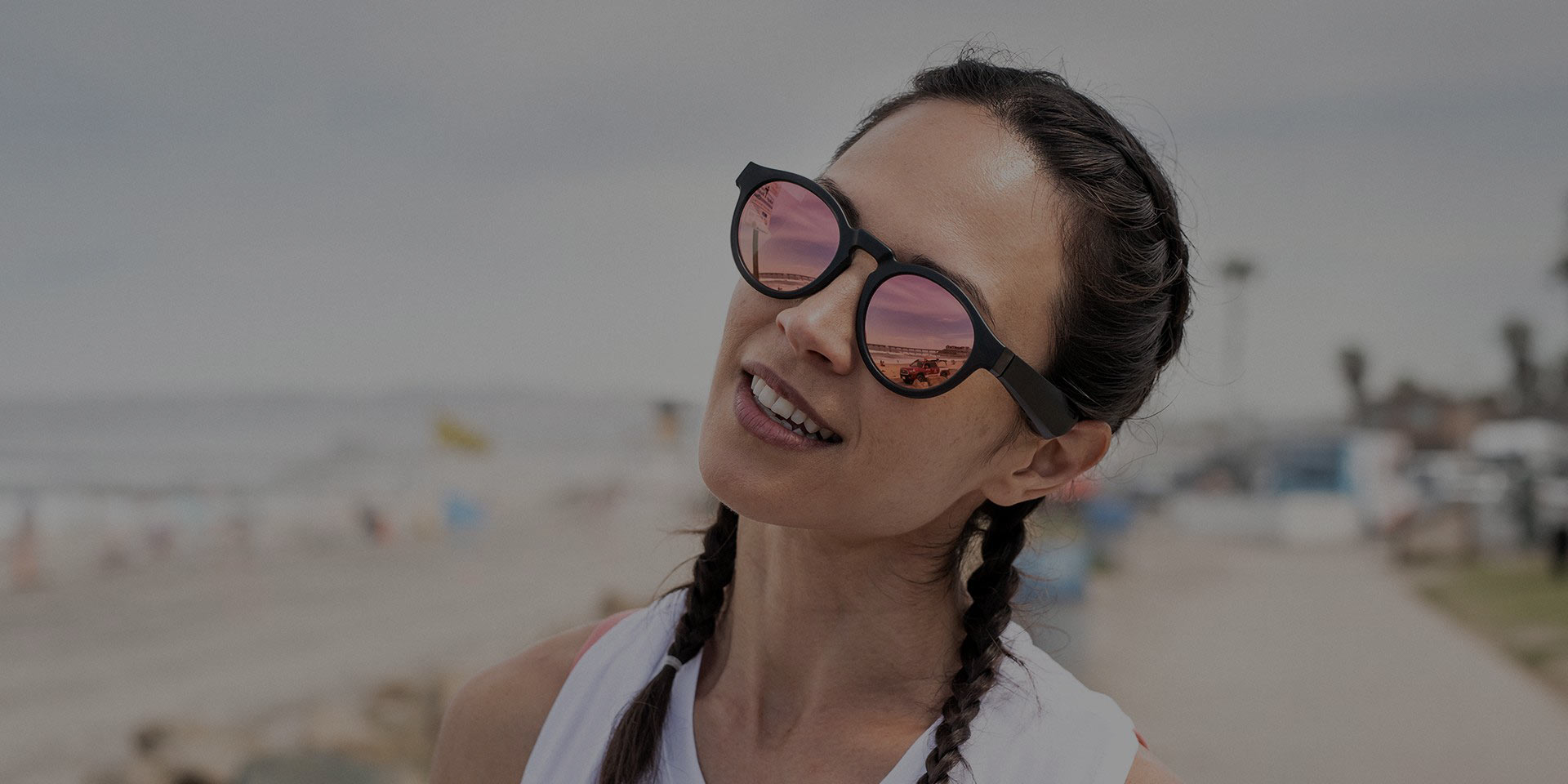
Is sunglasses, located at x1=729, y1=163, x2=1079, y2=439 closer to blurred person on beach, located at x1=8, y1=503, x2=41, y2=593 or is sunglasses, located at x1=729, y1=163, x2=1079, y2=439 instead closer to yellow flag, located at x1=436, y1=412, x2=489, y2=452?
blurred person on beach, located at x1=8, y1=503, x2=41, y2=593

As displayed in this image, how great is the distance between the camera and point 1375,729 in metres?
10.6

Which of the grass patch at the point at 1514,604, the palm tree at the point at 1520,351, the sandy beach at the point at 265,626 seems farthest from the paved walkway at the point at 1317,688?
the palm tree at the point at 1520,351

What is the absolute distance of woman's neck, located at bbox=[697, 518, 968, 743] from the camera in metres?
1.49

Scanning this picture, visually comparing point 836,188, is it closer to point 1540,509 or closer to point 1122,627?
point 1122,627

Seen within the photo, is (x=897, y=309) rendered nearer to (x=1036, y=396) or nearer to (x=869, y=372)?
(x=869, y=372)

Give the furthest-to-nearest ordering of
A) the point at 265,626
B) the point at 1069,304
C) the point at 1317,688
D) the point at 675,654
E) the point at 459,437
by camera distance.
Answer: the point at 459,437 → the point at 265,626 → the point at 1317,688 → the point at 675,654 → the point at 1069,304

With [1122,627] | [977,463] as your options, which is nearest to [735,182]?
[977,463]

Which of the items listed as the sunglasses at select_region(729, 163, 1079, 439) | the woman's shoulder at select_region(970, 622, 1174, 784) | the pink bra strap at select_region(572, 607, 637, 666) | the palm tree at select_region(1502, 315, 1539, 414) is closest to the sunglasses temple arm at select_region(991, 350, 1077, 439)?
the sunglasses at select_region(729, 163, 1079, 439)

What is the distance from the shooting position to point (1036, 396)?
Answer: 1403mm

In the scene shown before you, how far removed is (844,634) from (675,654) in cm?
24

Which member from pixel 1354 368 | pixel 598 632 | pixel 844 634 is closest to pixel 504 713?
pixel 598 632

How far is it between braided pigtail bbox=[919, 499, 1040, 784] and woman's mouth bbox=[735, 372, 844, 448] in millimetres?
360

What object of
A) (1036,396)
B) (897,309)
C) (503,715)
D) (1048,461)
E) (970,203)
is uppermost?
(970,203)

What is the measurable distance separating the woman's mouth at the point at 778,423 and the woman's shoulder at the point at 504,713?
480mm
